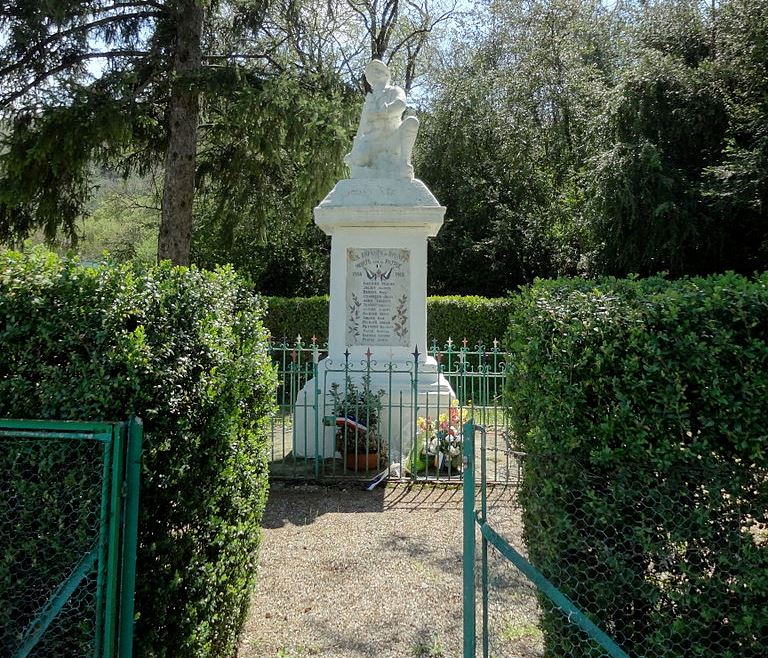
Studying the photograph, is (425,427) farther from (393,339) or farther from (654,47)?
(654,47)

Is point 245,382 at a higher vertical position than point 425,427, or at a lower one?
higher

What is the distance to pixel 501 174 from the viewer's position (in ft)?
72.2

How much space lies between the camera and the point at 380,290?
7547 millimetres

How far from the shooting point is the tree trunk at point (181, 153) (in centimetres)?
1174

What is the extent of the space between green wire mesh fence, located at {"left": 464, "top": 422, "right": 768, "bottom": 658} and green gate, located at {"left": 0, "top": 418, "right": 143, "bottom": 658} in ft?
4.58

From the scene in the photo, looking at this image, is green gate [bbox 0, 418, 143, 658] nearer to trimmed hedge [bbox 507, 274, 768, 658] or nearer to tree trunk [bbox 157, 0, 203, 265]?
trimmed hedge [bbox 507, 274, 768, 658]

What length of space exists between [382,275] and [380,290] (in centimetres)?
19

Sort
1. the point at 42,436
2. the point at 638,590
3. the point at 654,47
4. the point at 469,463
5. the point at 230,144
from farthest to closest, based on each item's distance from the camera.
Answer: the point at 654,47
the point at 230,144
the point at 469,463
the point at 638,590
the point at 42,436

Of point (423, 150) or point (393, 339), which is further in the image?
point (423, 150)

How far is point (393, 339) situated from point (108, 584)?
5460mm

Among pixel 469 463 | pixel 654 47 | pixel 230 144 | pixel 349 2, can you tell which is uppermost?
pixel 349 2

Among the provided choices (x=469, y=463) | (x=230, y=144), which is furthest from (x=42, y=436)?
(x=230, y=144)

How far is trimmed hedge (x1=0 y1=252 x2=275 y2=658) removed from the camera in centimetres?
232

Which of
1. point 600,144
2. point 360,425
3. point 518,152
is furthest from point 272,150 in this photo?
point 518,152
